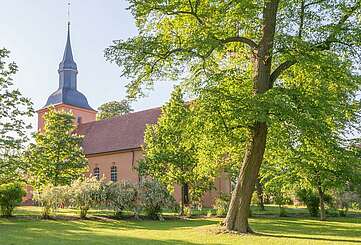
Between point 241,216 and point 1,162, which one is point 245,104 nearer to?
point 241,216

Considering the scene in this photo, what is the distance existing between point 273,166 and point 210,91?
33.3ft

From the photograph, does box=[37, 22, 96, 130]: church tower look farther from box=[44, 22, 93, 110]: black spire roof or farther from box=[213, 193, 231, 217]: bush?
box=[213, 193, 231, 217]: bush

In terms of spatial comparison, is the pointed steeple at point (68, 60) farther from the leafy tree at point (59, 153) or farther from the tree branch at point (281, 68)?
the tree branch at point (281, 68)

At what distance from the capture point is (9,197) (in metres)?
19.4

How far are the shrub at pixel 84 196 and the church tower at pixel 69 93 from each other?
31.7m

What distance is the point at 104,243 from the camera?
10.8 m

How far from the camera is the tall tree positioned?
13.0m

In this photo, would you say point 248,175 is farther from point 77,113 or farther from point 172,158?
point 77,113

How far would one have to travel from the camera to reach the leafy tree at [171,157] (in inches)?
953

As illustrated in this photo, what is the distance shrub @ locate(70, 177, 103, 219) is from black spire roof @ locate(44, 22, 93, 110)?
32261mm

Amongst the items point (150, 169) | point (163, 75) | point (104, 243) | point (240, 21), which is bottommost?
point (104, 243)

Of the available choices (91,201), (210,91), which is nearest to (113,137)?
(91,201)

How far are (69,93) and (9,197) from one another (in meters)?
33.8

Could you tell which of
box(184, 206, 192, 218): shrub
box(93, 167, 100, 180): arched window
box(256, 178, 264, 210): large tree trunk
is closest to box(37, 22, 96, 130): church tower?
box(93, 167, 100, 180): arched window
